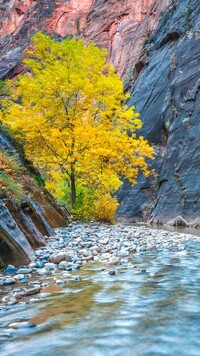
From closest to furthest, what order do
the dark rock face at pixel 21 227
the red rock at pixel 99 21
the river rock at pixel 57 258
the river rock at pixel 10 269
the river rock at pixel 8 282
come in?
the river rock at pixel 8 282 → the river rock at pixel 10 269 → the dark rock face at pixel 21 227 → the river rock at pixel 57 258 → the red rock at pixel 99 21

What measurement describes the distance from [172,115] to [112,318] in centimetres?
2304

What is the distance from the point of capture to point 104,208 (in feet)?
46.3

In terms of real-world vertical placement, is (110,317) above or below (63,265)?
below

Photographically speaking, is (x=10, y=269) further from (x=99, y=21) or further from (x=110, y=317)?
(x=99, y=21)

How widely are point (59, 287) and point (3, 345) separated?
1.59 m

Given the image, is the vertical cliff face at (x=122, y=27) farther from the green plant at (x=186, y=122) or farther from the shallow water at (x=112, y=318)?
the shallow water at (x=112, y=318)

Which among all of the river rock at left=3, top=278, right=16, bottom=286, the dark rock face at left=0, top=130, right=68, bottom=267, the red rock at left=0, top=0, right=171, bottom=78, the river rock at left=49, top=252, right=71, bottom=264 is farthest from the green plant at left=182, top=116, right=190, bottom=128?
the river rock at left=3, top=278, right=16, bottom=286

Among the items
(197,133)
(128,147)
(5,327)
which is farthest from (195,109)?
(5,327)

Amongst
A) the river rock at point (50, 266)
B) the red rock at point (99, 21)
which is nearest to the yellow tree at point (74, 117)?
the river rock at point (50, 266)

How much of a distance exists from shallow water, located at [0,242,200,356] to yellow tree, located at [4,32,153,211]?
7.88 meters

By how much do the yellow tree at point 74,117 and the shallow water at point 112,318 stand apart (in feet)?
25.8

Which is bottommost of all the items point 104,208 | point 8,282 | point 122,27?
point 8,282

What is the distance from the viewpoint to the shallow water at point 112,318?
237cm

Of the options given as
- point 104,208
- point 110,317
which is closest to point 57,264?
point 110,317
